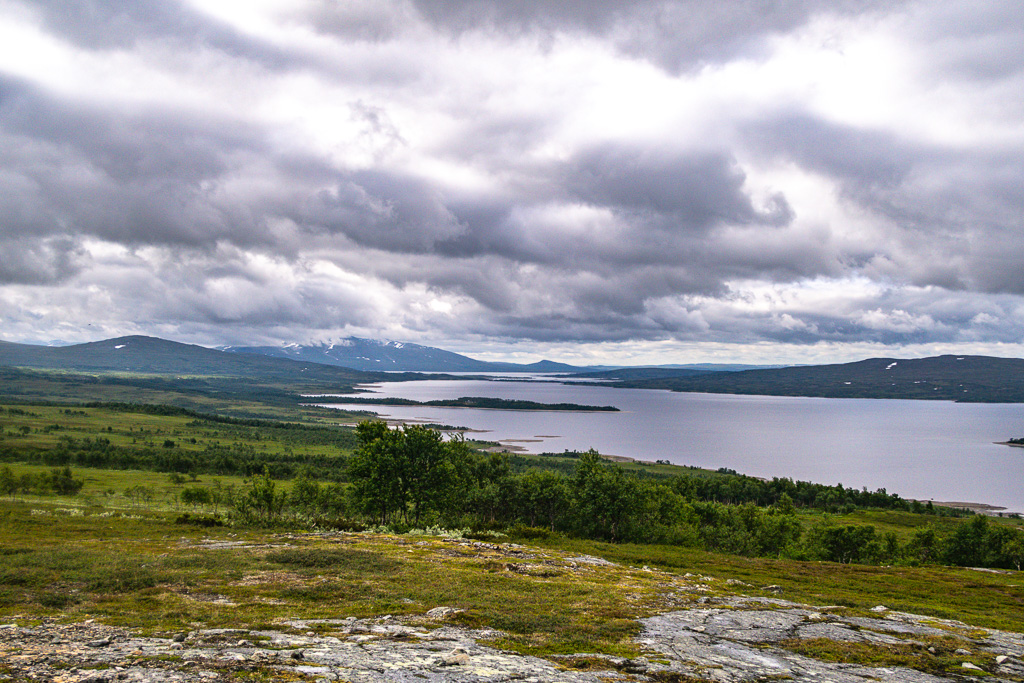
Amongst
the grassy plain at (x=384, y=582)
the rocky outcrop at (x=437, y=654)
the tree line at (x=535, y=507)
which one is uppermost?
the rocky outcrop at (x=437, y=654)

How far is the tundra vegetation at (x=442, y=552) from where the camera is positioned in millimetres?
21984

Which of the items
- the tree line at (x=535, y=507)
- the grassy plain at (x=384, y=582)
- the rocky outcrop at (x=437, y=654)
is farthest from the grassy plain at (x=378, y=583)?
the tree line at (x=535, y=507)

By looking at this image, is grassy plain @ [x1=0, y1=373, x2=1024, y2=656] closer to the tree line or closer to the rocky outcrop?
the rocky outcrop

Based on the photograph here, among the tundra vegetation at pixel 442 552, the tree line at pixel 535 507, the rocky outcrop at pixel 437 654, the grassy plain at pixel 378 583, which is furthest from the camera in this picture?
the tree line at pixel 535 507

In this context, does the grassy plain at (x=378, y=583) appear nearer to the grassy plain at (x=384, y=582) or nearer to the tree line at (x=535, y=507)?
the grassy plain at (x=384, y=582)

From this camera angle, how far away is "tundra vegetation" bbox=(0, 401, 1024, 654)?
22.0 m

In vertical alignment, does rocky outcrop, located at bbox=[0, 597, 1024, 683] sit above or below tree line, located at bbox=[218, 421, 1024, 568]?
above

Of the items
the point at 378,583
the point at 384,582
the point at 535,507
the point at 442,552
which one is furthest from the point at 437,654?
the point at 535,507

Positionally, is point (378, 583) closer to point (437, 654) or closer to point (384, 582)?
point (384, 582)

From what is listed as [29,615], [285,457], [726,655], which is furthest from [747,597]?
[285,457]

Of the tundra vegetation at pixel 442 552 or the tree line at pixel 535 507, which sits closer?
the tundra vegetation at pixel 442 552

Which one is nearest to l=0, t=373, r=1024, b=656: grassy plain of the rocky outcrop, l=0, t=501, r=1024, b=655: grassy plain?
l=0, t=501, r=1024, b=655: grassy plain

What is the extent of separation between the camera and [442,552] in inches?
1537

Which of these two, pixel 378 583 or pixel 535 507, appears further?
pixel 535 507
